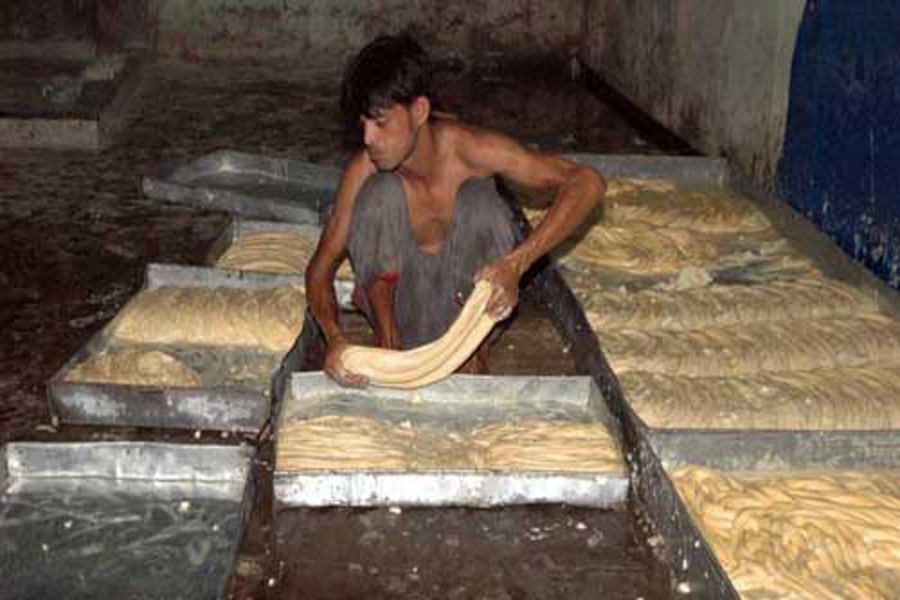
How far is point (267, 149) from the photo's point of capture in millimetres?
9688

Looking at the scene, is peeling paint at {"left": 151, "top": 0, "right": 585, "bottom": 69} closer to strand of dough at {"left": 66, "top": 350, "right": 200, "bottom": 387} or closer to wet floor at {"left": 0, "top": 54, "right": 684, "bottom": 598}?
wet floor at {"left": 0, "top": 54, "right": 684, "bottom": 598}

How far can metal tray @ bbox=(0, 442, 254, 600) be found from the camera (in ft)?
11.9

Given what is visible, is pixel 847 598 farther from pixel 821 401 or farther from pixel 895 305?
pixel 895 305

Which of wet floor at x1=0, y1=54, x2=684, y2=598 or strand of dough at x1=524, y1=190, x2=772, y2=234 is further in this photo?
strand of dough at x1=524, y1=190, x2=772, y2=234

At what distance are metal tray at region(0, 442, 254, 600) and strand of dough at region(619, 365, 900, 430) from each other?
1535 millimetres

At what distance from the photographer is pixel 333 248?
15.6ft

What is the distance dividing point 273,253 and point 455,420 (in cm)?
207

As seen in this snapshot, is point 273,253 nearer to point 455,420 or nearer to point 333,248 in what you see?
point 333,248

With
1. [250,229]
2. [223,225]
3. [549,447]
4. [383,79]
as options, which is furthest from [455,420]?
[223,225]

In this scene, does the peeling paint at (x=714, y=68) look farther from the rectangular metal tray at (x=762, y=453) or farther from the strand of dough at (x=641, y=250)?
the rectangular metal tray at (x=762, y=453)

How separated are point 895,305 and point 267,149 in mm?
5948

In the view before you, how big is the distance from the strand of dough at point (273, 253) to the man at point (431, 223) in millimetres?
908

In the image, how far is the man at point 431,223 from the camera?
4.66 metres

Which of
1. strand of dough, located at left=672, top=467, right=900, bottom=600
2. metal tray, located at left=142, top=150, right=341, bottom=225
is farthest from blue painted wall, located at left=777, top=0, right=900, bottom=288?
metal tray, located at left=142, top=150, right=341, bottom=225
